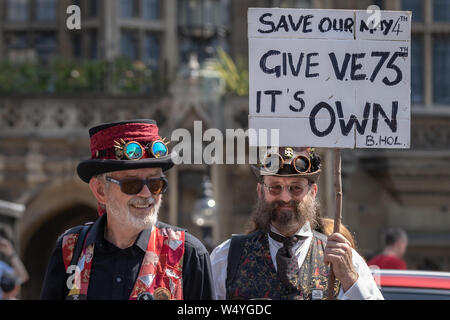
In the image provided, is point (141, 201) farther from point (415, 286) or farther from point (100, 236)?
point (415, 286)

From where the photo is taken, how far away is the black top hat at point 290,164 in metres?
4.42

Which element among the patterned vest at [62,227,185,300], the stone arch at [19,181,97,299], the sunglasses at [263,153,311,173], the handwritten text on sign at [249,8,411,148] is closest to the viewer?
the patterned vest at [62,227,185,300]

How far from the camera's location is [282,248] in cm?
445

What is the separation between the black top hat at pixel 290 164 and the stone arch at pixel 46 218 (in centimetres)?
908

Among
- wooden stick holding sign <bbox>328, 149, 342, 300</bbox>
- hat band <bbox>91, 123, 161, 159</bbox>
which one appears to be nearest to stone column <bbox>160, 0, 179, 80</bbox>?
wooden stick holding sign <bbox>328, 149, 342, 300</bbox>

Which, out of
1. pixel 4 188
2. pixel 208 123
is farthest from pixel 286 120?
pixel 4 188

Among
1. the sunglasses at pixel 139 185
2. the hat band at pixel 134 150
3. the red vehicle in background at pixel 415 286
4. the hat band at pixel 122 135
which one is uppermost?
the hat band at pixel 122 135

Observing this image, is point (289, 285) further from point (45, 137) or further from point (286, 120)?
point (45, 137)

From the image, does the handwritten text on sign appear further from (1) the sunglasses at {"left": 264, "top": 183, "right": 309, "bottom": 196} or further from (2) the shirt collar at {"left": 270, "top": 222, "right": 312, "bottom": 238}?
(2) the shirt collar at {"left": 270, "top": 222, "right": 312, "bottom": 238}

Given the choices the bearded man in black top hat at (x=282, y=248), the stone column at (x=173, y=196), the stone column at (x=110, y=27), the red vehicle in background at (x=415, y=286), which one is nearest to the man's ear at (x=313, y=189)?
the bearded man in black top hat at (x=282, y=248)

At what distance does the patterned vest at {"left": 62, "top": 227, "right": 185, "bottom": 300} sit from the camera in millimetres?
3854

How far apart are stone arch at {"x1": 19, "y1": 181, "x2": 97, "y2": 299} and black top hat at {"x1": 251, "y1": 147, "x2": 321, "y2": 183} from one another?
29.8 feet

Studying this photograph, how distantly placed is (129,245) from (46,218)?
10302mm

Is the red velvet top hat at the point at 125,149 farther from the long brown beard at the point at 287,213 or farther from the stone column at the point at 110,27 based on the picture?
the stone column at the point at 110,27
